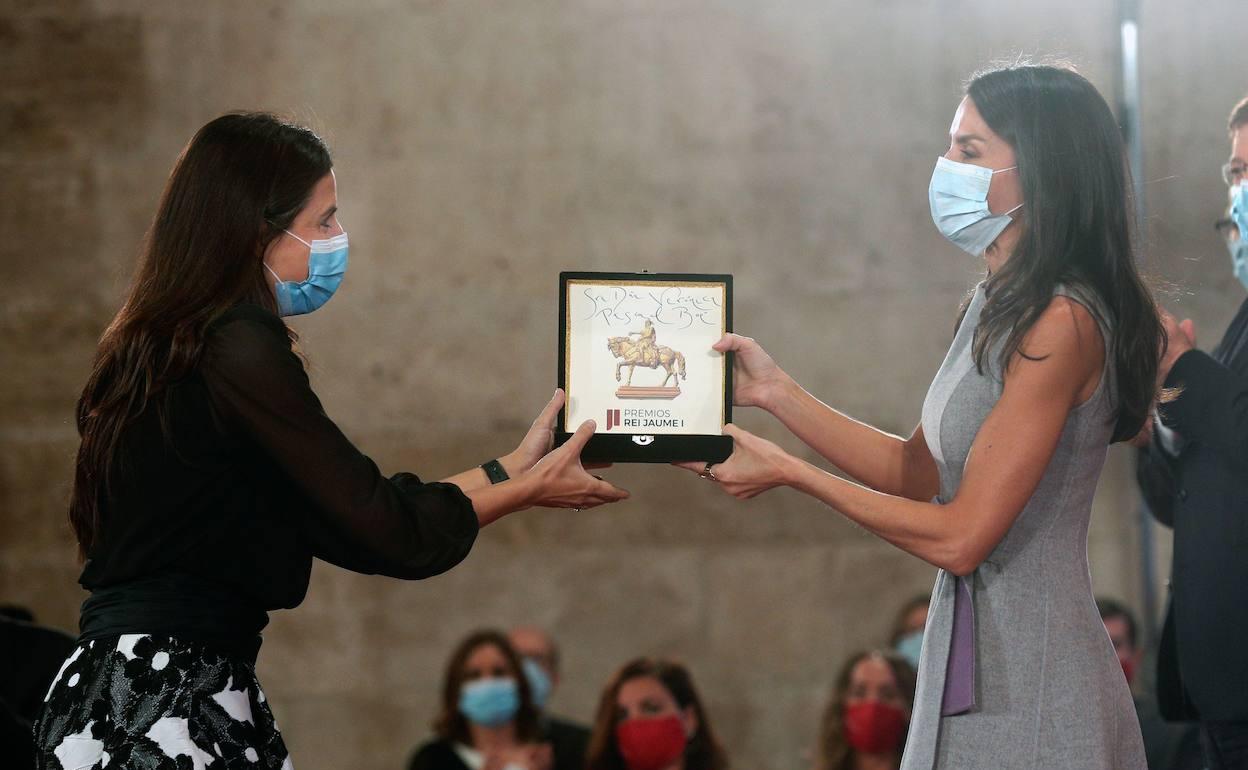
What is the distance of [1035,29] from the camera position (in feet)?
17.1

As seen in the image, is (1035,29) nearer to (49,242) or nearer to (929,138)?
(929,138)

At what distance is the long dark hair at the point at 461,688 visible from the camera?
460 centimetres

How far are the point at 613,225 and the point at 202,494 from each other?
343 cm

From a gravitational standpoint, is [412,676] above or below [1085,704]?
below

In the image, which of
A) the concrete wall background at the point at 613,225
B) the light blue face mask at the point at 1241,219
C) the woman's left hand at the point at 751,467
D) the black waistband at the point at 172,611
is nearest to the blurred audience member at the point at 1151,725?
the concrete wall background at the point at 613,225

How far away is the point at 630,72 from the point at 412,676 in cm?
259

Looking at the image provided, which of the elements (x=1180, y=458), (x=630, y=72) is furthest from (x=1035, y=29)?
(x=1180, y=458)

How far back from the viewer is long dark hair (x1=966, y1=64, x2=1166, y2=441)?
2133mm

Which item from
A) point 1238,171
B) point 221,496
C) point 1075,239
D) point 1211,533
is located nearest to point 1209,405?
point 1211,533

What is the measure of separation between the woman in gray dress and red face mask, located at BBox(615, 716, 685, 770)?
7.86 feet

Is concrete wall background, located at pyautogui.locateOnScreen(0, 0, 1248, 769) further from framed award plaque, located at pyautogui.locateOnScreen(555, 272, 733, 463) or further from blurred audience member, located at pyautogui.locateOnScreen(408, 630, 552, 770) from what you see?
framed award plaque, located at pyautogui.locateOnScreen(555, 272, 733, 463)

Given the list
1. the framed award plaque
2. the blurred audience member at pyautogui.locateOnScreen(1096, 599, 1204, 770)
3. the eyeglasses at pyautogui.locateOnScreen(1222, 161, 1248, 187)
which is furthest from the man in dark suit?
the framed award plaque

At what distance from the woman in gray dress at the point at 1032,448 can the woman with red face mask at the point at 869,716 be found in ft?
7.73

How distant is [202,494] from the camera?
200 cm
